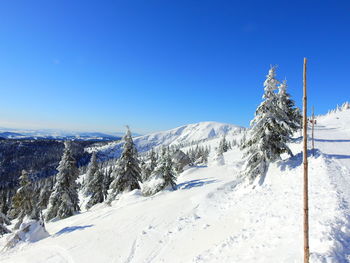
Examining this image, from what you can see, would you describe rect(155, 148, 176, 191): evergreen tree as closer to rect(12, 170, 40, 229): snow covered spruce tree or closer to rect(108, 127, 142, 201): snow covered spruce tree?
rect(108, 127, 142, 201): snow covered spruce tree

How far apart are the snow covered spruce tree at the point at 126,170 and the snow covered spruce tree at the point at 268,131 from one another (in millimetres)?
18306

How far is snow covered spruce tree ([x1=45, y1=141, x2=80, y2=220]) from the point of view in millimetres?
32188

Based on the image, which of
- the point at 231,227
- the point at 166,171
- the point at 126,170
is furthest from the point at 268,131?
the point at 126,170

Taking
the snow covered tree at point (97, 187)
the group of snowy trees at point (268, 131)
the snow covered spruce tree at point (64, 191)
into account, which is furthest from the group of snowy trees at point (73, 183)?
the group of snowy trees at point (268, 131)

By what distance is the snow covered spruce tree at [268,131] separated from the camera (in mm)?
18328

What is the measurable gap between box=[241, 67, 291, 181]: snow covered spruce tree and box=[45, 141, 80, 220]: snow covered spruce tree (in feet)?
91.9

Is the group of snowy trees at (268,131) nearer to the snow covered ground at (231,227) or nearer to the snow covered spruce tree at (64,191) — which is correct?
the snow covered ground at (231,227)

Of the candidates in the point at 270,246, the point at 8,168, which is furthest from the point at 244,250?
the point at 8,168

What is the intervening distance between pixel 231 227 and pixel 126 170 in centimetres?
2109

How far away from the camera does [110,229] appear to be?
16.7 m

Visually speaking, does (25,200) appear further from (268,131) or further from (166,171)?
(268,131)

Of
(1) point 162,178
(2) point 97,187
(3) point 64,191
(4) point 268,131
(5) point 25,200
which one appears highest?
(4) point 268,131

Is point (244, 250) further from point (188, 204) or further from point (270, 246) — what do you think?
point (188, 204)

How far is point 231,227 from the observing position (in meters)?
12.3
